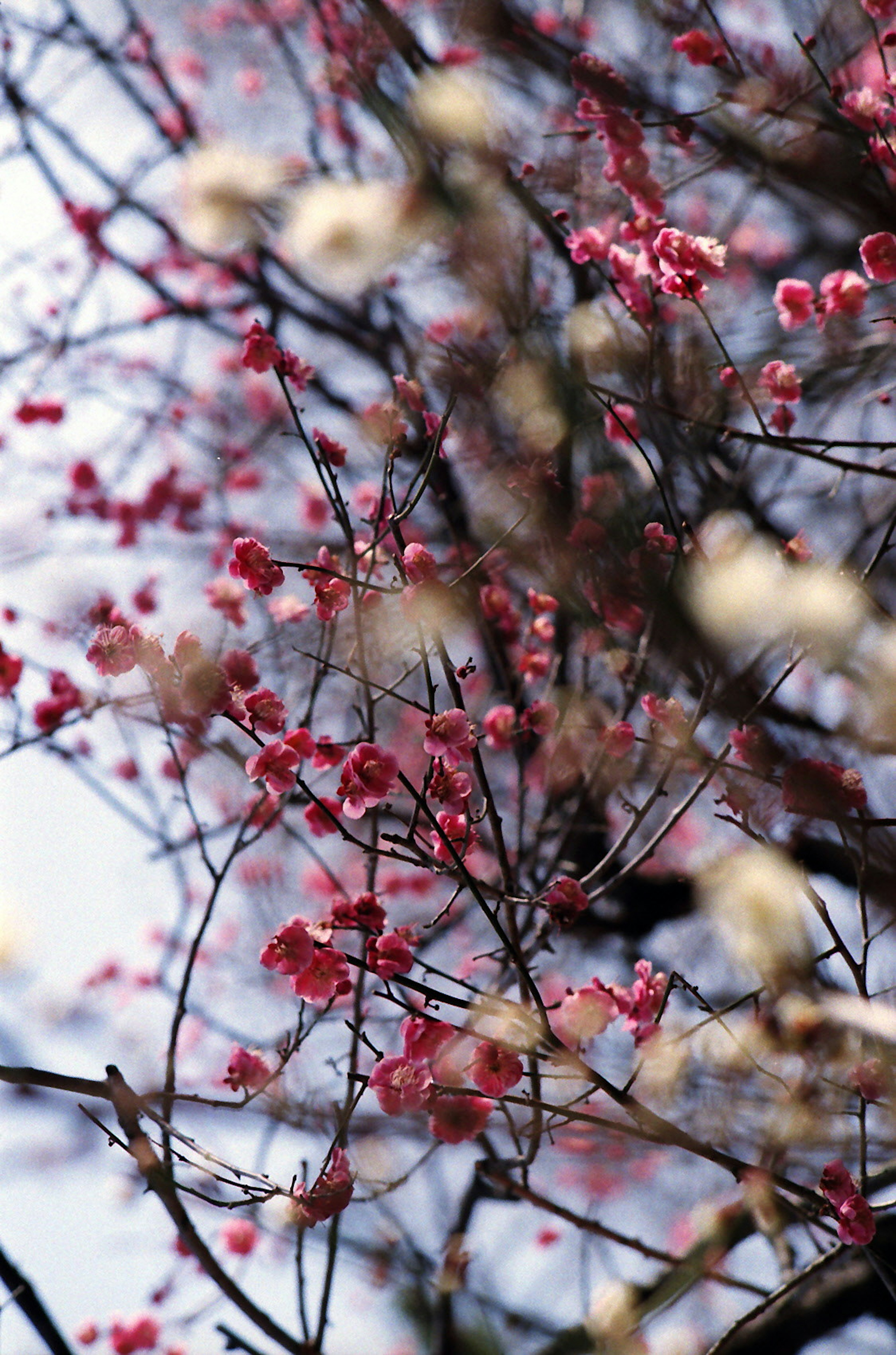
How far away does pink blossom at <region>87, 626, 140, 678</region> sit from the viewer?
7.43 feet

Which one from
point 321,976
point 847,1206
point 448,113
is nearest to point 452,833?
point 321,976

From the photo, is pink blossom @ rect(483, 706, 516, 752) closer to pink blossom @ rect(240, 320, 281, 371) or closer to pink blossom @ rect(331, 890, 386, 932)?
pink blossom @ rect(331, 890, 386, 932)

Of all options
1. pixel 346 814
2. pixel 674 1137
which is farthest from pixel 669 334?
pixel 674 1137

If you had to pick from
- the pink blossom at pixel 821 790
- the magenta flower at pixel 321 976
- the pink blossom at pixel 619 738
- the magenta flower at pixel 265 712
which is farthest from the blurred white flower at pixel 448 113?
the magenta flower at pixel 321 976

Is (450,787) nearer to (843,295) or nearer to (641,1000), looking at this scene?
(641,1000)

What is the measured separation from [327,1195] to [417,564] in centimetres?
126

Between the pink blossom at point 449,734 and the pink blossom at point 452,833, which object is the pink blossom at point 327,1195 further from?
the pink blossom at point 449,734

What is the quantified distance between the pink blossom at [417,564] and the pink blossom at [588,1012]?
3.36ft

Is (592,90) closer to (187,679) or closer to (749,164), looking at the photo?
(749,164)

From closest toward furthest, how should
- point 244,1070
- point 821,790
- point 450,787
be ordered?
point 821,790 < point 450,787 < point 244,1070

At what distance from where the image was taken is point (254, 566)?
2283 millimetres

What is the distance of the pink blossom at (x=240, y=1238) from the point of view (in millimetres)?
4016

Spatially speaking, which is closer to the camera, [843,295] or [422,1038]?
[422,1038]

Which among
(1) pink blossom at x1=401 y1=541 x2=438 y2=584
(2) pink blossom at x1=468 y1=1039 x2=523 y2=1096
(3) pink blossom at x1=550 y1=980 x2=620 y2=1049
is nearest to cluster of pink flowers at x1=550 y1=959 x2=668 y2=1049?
(3) pink blossom at x1=550 y1=980 x2=620 y2=1049
